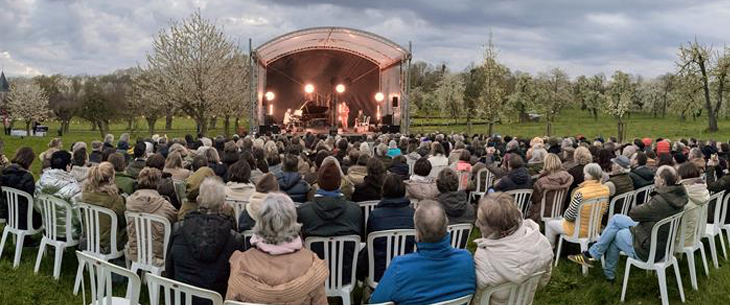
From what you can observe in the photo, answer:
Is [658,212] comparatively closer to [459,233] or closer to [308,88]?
[459,233]

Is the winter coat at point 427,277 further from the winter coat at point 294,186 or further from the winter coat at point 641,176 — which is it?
the winter coat at point 641,176

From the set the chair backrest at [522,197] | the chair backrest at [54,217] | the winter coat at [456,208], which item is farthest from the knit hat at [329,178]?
the chair backrest at [522,197]

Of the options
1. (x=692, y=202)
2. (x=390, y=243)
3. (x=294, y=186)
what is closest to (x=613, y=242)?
(x=692, y=202)

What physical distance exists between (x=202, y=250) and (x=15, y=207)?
317 centimetres

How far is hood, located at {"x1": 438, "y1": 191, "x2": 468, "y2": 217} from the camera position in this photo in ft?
13.7

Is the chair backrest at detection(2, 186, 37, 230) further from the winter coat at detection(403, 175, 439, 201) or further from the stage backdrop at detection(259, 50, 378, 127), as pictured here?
the stage backdrop at detection(259, 50, 378, 127)

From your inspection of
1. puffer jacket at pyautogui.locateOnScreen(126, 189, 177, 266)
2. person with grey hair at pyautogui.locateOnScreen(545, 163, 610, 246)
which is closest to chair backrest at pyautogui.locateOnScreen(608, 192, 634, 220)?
person with grey hair at pyautogui.locateOnScreen(545, 163, 610, 246)

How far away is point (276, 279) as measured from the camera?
2652mm

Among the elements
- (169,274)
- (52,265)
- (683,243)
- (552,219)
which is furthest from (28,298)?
(683,243)

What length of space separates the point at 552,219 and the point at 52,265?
5375 mm

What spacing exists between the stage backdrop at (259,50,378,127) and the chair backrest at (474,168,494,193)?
50.8 ft

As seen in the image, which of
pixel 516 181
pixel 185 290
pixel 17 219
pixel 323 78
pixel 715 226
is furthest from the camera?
pixel 323 78

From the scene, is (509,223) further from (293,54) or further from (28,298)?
(293,54)

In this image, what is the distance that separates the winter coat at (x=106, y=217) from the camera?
179 inches
